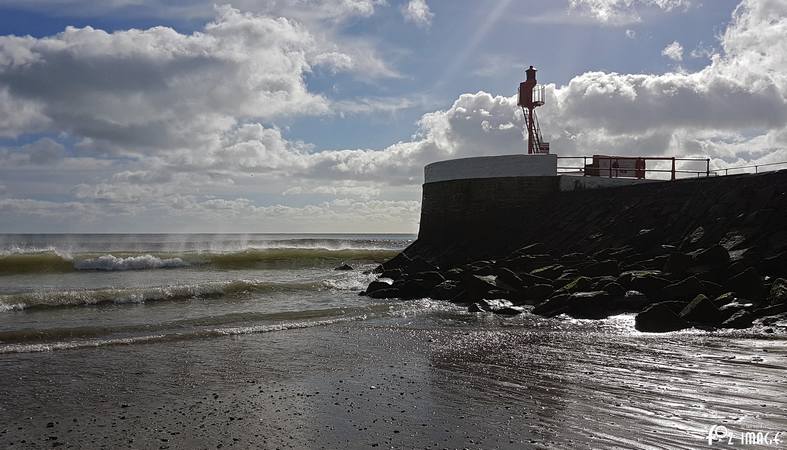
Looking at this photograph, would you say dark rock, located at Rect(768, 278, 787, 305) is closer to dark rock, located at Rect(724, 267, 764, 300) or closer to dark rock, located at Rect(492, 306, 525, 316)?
dark rock, located at Rect(724, 267, 764, 300)

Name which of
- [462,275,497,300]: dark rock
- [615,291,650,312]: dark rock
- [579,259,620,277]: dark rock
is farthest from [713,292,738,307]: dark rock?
[462,275,497,300]: dark rock

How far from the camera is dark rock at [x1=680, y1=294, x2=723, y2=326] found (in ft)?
32.0

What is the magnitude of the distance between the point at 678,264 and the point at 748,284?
188cm

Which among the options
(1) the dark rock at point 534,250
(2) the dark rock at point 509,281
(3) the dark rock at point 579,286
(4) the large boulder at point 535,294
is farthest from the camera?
(1) the dark rock at point 534,250

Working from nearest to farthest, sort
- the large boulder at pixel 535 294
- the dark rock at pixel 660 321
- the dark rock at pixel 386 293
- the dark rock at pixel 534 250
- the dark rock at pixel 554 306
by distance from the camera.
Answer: the dark rock at pixel 660 321 < the dark rock at pixel 554 306 < the large boulder at pixel 535 294 < the dark rock at pixel 386 293 < the dark rock at pixel 534 250

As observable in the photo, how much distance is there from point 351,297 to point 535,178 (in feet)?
29.3

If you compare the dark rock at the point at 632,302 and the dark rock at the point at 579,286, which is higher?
the dark rock at the point at 579,286

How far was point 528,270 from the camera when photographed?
1631 cm

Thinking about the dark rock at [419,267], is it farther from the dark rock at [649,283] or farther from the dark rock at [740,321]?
the dark rock at [740,321]

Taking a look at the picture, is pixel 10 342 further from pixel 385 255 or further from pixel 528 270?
pixel 385 255

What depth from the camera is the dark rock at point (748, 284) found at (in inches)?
413

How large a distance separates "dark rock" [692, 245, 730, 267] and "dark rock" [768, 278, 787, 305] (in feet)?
6.15

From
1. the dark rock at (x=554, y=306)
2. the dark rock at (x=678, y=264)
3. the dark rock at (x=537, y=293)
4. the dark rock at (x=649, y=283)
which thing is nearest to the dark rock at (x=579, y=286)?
the dark rock at (x=554, y=306)

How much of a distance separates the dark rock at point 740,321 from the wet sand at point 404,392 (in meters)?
0.57
